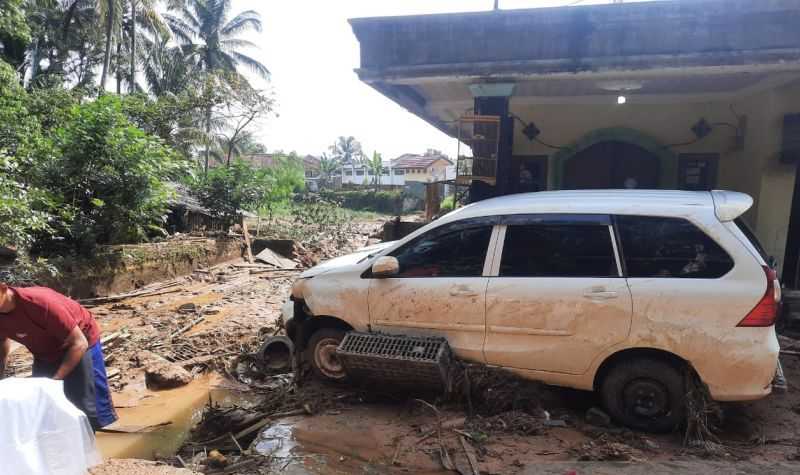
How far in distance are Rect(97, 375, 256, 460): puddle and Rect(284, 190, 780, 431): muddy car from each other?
1665 mm

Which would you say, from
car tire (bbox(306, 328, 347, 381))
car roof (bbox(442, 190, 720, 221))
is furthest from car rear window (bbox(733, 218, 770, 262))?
car tire (bbox(306, 328, 347, 381))

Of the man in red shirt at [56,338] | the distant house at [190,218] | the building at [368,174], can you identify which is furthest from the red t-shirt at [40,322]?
the building at [368,174]

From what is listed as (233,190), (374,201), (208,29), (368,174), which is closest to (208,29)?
(208,29)

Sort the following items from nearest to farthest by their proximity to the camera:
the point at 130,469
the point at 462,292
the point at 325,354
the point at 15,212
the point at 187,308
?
the point at 130,469
the point at 462,292
the point at 325,354
the point at 15,212
the point at 187,308

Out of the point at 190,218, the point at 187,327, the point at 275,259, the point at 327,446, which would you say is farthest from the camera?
the point at 190,218

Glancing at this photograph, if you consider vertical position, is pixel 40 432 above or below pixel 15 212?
below

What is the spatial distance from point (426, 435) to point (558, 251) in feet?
5.78

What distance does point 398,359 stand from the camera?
3.77m

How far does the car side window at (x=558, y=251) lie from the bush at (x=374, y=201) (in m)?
31.9

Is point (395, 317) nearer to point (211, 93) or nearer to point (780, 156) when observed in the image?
point (780, 156)

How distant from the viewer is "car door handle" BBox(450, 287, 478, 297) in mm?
3846

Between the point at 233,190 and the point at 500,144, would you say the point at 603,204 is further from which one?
the point at 233,190

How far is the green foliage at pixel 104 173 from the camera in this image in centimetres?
862

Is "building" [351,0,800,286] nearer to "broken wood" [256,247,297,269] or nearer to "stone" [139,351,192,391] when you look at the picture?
"stone" [139,351,192,391]
